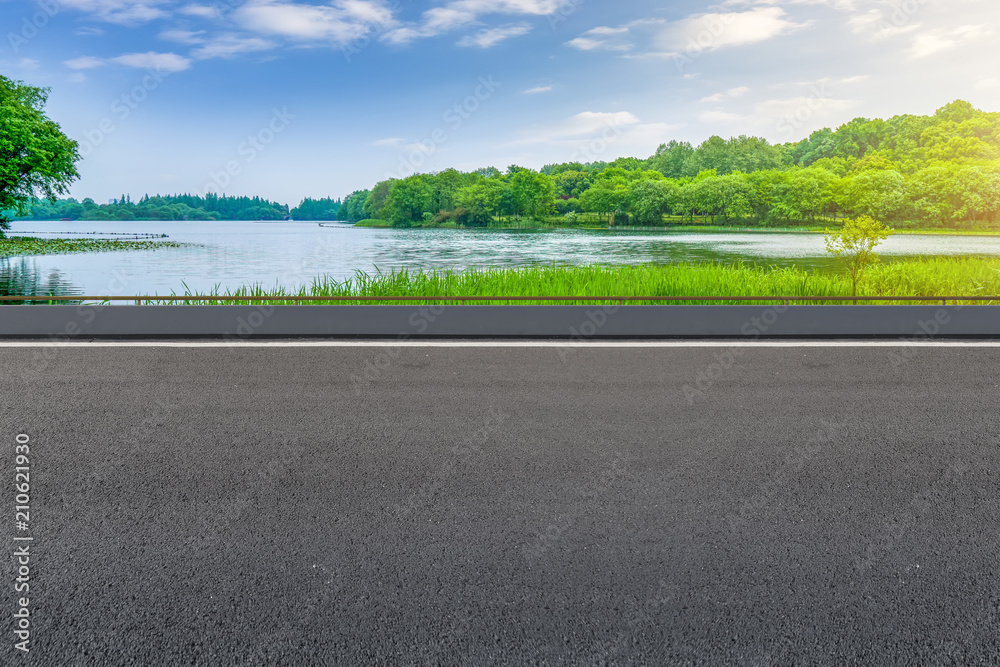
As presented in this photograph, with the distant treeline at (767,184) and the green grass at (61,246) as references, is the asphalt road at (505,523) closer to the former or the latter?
the distant treeline at (767,184)

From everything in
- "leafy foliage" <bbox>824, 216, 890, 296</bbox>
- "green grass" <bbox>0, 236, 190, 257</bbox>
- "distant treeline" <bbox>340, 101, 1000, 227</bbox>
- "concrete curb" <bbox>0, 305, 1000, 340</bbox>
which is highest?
"distant treeline" <bbox>340, 101, 1000, 227</bbox>

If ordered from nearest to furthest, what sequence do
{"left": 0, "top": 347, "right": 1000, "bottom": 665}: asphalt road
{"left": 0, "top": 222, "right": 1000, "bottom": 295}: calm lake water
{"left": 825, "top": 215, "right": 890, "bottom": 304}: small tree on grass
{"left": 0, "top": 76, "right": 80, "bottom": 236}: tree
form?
{"left": 0, "top": 347, "right": 1000, "bottom": 665}: asphalt road, {"left": 825, "top": 215, "right": 890, "bottom": 304}: small tree on grass, {"left": 0, "top": 222, "right": 1000, "bottom": 295}: calm lake water, {"left": 0, "top": 76, "right": 80, "bottom": 236}: tree

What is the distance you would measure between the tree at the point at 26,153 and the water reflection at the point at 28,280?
4764mm

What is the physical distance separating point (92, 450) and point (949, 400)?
8.69 metres

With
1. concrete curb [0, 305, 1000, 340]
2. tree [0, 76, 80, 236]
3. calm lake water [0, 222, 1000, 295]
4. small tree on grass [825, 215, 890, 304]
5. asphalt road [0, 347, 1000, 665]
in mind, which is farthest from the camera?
tree [0, 76, 80, 236]

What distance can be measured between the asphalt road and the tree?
44.3m

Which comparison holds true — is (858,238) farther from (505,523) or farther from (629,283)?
(505,523)

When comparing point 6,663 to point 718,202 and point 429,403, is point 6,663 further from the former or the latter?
point 718,202

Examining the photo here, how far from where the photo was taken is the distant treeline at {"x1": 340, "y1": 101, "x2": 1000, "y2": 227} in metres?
32.2

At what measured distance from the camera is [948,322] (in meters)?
11.2

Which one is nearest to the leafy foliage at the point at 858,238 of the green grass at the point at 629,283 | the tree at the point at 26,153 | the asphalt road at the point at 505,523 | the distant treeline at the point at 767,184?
the green grass at the point at 629,283

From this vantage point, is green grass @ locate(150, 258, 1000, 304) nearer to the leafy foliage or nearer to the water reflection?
the leafy foliage

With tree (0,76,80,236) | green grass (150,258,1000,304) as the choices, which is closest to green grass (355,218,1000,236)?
green grass (150,258,1000,304)

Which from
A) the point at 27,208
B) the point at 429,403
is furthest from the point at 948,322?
the point at 27,208
